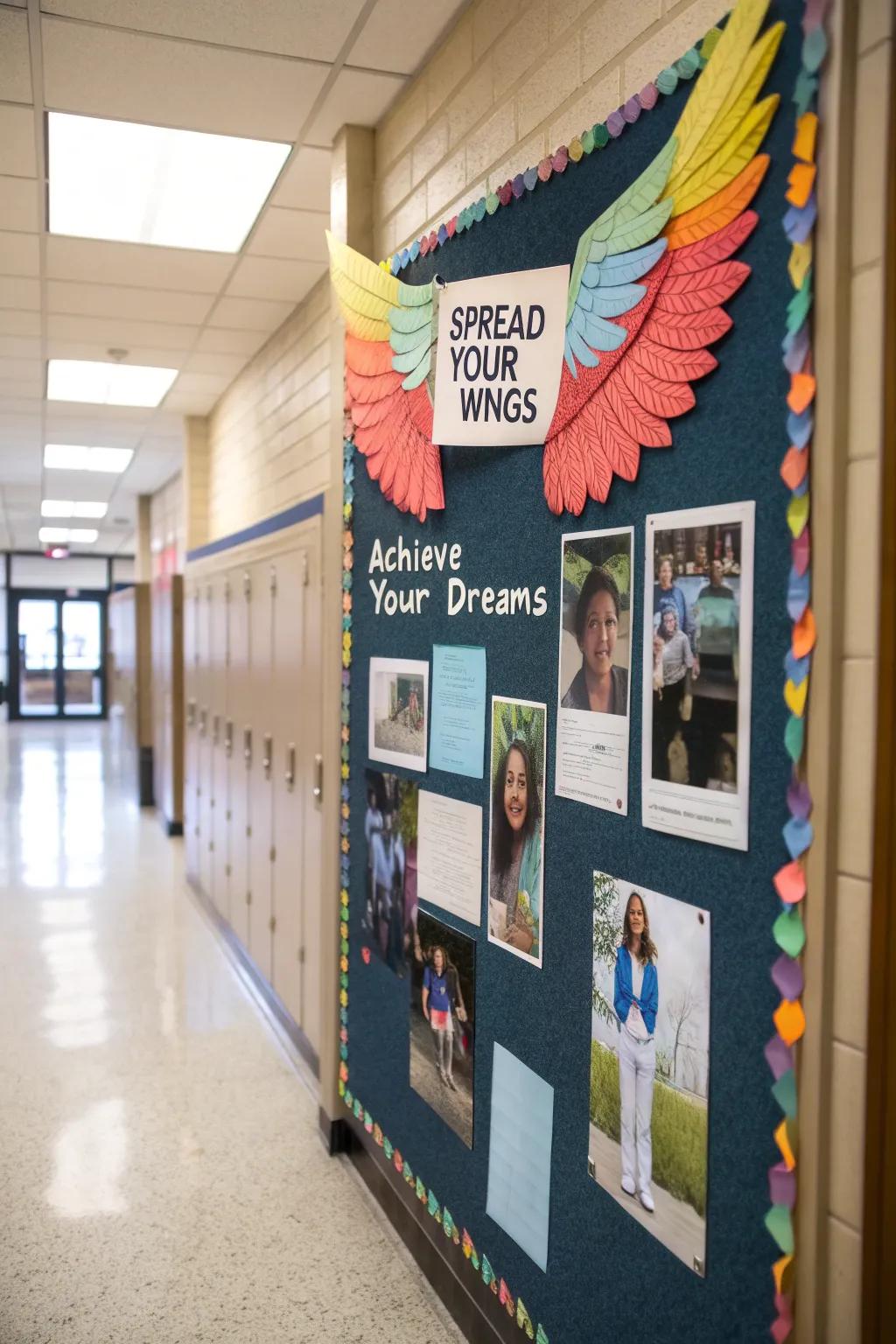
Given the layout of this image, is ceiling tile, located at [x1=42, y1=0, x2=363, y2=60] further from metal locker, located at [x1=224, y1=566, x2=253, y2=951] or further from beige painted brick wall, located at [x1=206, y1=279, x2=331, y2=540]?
metal locker, located at [x1=224, y1=566, x2=253, y2=951]

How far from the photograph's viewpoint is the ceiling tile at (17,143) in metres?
3.16

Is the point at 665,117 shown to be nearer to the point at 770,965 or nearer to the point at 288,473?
the point at 770,965

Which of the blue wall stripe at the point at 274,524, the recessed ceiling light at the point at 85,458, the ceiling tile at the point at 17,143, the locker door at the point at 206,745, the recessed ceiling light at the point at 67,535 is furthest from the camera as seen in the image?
the recessed ceiling light at the point at 67,535

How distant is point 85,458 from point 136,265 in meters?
4.87

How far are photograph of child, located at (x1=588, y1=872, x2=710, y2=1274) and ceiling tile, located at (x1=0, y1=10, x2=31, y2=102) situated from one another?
254 centimetres

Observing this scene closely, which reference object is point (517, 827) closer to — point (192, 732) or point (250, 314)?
point (250, 314)

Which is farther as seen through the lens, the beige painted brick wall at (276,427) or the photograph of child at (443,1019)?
the beige painted brick wall at (276,427)

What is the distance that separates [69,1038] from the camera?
441cm

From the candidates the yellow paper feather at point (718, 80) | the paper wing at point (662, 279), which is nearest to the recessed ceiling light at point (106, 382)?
the paper wing at point (662, 279)

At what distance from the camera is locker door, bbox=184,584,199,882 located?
21.9ft

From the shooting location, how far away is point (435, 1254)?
2.67 m

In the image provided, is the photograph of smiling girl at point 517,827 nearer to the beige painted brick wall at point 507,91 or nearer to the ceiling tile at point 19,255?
the beige painted brick wall at point 507,91

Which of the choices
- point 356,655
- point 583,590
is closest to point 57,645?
point 356,655

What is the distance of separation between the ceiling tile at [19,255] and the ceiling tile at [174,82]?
3.75ft
